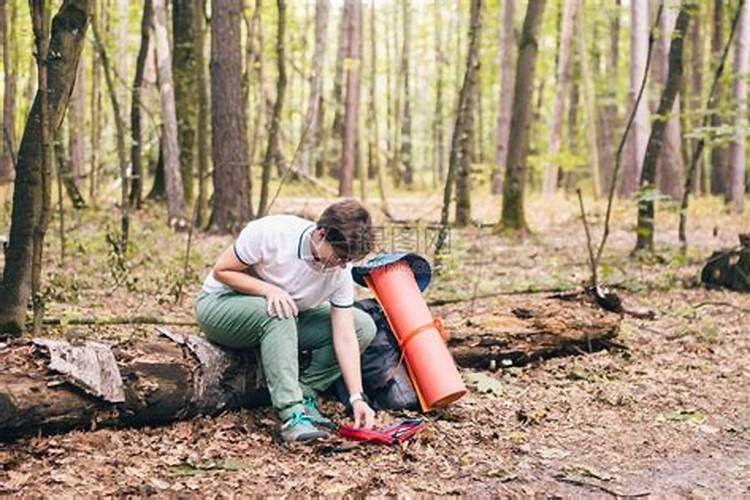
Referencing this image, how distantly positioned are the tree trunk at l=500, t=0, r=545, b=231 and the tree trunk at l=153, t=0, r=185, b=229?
439cm

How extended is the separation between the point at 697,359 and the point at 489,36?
24114mm

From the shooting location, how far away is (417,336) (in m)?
4.66

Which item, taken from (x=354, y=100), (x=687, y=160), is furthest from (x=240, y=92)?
(x=687, y=160)

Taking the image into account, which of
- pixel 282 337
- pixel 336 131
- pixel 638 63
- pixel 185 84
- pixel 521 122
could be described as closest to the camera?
pixel 282 337

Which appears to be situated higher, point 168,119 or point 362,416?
point 168,119

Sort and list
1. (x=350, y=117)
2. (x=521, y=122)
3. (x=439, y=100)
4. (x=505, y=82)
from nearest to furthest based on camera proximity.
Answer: (x=521, y=122), (x=350, y=117), (x=505, y=82), (x=439, y=100)

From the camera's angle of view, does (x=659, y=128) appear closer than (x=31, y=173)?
No

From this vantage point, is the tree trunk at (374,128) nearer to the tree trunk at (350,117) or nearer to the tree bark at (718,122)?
the tree trunk at (350,117)

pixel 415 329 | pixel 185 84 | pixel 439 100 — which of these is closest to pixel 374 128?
pixel 439 100

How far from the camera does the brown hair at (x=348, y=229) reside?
4129 mm

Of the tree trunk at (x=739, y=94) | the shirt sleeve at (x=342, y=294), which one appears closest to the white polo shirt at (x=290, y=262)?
the shirt sleeve at (x=342, y=294)

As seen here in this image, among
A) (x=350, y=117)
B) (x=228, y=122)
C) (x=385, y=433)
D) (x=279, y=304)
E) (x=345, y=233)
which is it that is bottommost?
(x=385, y=433)

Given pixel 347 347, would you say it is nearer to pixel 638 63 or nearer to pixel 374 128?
pixel 638 63

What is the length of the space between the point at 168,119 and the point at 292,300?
8.48 metres
